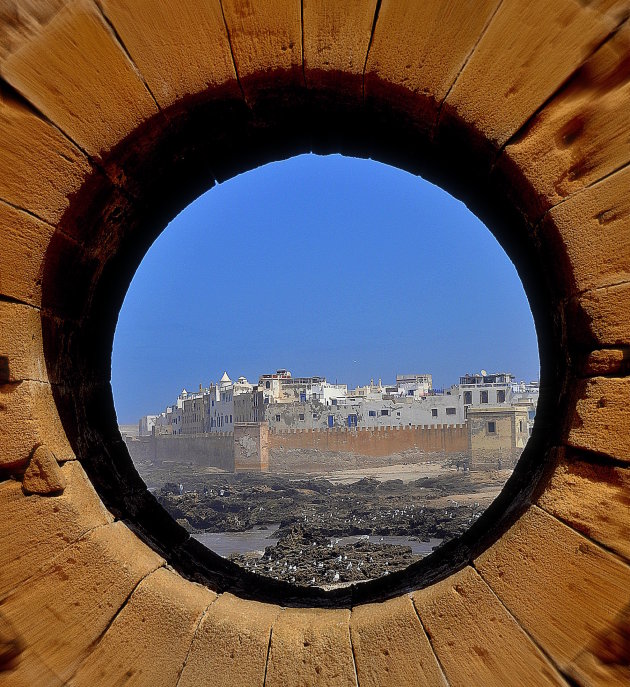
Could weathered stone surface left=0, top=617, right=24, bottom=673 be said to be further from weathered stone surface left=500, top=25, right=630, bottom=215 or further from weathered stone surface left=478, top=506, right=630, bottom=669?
weathered stone surface left=500, top=25, right=630, bottom=215

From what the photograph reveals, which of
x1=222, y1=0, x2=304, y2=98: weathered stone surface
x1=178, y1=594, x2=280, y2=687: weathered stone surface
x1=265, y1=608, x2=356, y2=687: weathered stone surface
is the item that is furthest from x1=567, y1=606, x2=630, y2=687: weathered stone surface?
x1=222, y1=0, x2=304, y2=98: weathered stone surface

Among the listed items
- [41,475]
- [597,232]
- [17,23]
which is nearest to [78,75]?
[17,23]

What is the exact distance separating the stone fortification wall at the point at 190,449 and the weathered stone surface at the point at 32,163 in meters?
48.2

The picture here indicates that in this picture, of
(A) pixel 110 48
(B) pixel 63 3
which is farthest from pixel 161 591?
(B) pixel 63 3

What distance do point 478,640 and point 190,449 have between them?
201ft

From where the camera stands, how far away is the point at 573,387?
6.81ft

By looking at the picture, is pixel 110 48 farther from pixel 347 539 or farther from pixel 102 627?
pixel 347 539

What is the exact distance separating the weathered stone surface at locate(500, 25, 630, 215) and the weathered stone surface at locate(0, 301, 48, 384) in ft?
5.76

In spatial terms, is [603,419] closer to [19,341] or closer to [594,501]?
[594,501]

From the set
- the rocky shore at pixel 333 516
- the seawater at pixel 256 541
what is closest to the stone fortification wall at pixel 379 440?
the rocky shore at pixel 333 516

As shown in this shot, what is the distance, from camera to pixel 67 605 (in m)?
1.92

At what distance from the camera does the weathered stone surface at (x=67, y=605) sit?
6.25 feet

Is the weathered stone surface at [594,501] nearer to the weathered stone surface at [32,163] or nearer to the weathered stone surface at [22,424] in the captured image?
the weathered stone surface at [22,424]

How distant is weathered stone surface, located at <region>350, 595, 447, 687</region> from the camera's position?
189 cm
